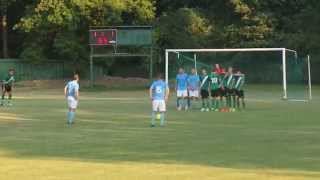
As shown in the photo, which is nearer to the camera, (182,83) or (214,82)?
(214,82)

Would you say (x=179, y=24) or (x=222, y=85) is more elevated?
(x=179, y=24)

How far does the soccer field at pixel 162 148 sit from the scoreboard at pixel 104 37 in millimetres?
26700

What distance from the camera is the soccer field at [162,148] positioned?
39.9 feet

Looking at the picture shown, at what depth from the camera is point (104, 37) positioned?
52.7m

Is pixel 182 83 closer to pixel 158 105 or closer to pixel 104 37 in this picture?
pixel 158 105

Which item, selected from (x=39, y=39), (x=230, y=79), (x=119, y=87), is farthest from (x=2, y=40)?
(x=230, y=79)

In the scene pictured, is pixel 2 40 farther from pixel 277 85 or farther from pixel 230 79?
pixel 230 79

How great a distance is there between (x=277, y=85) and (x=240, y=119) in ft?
119

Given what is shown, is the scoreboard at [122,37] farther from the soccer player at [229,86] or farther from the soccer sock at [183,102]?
the soccer player at [229,86]

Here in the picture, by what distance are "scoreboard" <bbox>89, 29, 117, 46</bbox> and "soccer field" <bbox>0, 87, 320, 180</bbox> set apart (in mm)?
26700

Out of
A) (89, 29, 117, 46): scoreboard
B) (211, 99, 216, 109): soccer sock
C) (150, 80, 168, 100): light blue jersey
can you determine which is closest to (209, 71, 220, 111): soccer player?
(211, 99, 216, 109): soccer sock

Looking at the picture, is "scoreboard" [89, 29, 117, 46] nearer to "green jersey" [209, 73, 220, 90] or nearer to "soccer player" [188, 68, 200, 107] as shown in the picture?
"soccer player" [188, 68, 200, 107]

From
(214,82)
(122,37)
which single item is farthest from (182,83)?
(122,37)

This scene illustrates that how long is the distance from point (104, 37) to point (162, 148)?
37584 millimetres
